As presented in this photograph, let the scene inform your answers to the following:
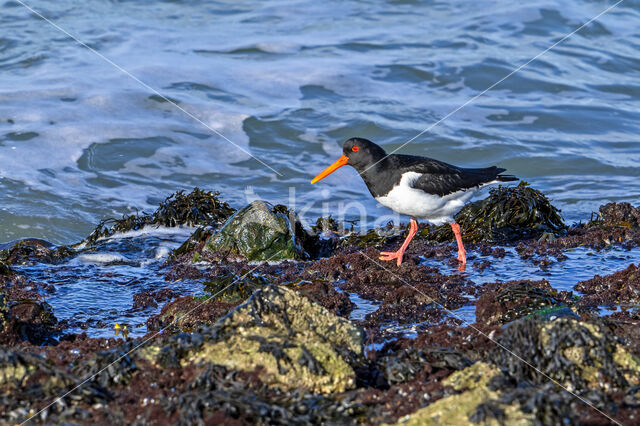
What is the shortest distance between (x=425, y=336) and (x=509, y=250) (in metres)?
2.83

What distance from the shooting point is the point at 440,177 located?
20.2 ft

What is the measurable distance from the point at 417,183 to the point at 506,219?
1362 mm

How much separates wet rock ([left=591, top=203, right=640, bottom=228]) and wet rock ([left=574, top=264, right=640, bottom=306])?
1984 mm

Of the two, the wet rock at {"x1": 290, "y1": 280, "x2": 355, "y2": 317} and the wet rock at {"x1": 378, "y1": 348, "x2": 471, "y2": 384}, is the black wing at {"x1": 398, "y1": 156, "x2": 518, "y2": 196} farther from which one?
the wet rock at {"x1": 378, "y1": 348, "x2": 471, "y2": 384}

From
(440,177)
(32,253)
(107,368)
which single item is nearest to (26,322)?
(107,368)

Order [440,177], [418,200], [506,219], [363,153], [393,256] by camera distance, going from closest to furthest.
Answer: [393,256] → [418,200] → [440,177] → [363,153] → [506,219]

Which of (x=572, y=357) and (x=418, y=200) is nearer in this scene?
(x=572, y=357)

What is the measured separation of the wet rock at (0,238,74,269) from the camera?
6.18 m

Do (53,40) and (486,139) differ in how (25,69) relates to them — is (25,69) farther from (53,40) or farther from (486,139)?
(486,139)

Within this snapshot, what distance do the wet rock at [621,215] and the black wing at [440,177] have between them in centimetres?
158

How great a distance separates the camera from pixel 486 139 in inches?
455

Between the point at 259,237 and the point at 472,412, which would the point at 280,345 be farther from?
the point at 259,237

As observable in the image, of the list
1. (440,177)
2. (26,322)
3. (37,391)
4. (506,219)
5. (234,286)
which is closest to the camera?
(37,391)

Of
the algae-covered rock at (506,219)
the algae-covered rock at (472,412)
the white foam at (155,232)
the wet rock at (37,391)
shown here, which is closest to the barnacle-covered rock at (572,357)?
the algae-covered rock at (472,412)
